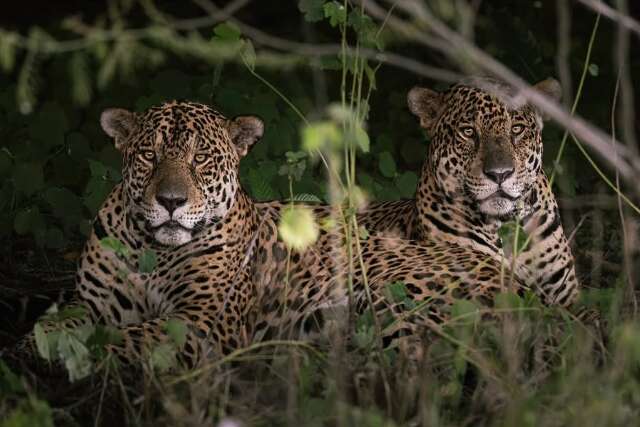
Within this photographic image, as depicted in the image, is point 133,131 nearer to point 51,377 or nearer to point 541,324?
point 51,377

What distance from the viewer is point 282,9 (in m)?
14.0

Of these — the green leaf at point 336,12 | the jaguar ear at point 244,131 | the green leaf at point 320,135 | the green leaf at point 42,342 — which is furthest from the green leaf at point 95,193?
the green leaf at point 320,135

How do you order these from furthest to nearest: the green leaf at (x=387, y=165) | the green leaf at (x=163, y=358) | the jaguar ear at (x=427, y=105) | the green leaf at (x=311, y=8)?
the green leaf at (x=387, y=165)
the jaguar ear at (x=427, y=105)
the green leaf at (x=311, y=8)
the green leaf at (x=163, y=358)

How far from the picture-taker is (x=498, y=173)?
26.2 feet

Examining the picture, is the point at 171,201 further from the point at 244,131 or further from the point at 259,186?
the point at 259,186

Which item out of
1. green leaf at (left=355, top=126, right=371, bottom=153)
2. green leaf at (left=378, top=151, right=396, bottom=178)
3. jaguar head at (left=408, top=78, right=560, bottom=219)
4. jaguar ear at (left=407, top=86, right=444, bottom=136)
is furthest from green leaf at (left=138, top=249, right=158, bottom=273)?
green leaf at (left=378, top=151, right=396, bottom=178)

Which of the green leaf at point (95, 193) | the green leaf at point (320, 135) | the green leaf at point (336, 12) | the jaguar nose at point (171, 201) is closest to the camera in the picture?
the green leaf at point (320, 135)

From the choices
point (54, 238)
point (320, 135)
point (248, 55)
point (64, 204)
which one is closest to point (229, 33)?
point (248, 55)

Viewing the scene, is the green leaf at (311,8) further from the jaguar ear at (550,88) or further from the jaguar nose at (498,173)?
the jaguar ear at (550,88)

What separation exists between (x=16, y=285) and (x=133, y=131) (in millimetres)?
1649

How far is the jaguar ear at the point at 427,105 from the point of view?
869cm

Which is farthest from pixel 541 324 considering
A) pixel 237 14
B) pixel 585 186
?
pixel 237 14

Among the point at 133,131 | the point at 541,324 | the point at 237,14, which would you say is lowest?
the point at 541,324

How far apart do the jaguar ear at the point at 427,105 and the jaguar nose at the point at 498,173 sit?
0.74m
